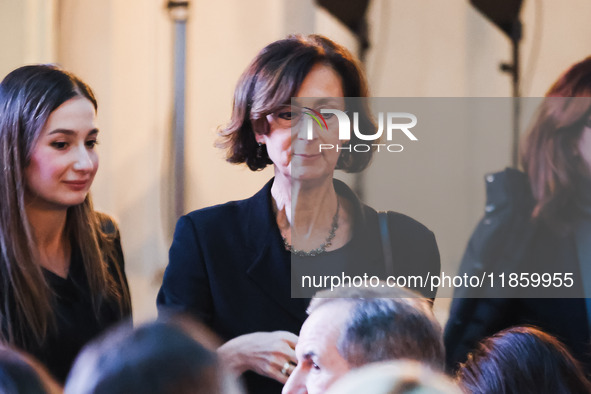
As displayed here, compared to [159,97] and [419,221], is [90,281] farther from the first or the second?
[419,221]

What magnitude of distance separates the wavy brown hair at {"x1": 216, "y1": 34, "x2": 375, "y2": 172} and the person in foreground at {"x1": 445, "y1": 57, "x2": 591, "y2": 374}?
35 cm

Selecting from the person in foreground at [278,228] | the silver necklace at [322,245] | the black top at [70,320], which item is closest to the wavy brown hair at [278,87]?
the person in foreground at [278,228]

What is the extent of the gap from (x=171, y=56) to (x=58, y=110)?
0.52 metres

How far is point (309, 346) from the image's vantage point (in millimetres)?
1276

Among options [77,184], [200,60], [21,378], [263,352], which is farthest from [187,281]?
[21,378]

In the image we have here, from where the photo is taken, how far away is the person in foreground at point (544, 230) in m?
1.71

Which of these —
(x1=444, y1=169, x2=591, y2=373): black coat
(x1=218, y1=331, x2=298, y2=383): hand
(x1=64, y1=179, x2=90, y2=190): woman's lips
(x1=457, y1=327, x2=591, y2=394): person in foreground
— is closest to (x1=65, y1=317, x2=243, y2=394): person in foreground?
(x1=457, y1=327, x2=591, y2=394): person in foreground

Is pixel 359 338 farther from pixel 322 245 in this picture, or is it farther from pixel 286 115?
pixel 286 115

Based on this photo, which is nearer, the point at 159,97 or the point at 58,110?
the point at 58,110

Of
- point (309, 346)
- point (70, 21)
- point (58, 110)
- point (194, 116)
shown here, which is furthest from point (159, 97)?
point (309, 346)

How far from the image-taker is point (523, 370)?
3.94ft

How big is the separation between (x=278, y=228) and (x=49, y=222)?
51 centimetres

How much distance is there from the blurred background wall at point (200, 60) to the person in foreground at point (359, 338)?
24.5 inches

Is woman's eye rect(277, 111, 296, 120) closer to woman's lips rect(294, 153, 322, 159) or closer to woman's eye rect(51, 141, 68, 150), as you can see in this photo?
woman's lips rect(294, 153, 322, 159)
